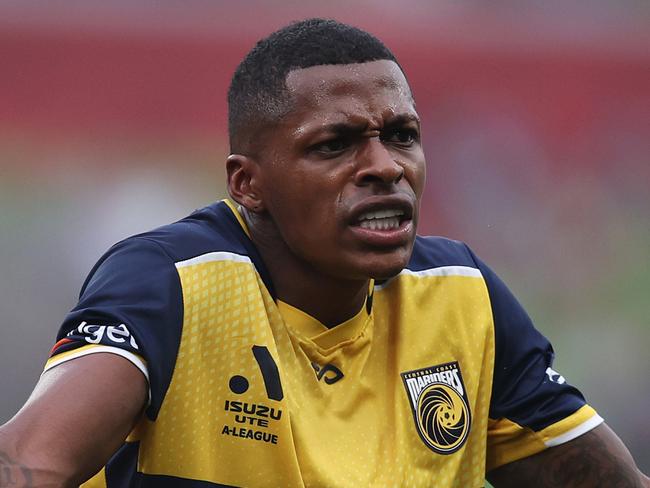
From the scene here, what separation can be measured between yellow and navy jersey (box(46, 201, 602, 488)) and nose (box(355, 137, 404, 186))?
36 centimetres

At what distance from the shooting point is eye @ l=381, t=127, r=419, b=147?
2855 mm

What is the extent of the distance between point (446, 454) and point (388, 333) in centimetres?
35

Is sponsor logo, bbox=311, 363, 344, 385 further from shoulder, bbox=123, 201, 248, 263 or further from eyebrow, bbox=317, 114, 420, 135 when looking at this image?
eyebrow, bbox=317, 114, 420, 135

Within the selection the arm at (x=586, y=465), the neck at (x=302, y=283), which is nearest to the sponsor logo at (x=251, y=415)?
the neck at (x=302, y=283)

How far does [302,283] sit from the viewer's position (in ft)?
9.52

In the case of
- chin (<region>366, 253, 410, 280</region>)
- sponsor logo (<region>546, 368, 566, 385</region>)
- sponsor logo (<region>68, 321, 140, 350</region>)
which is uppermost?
chin (<region>366, 253, 410, 280</region>)

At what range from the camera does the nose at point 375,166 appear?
2744mm

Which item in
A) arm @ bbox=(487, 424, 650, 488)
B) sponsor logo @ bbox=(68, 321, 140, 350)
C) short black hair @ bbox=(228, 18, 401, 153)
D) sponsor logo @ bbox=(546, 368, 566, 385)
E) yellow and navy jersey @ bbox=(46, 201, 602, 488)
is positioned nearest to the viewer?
sponsor logo @ bbox=(68, 321, 140, 350)

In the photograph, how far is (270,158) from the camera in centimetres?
286

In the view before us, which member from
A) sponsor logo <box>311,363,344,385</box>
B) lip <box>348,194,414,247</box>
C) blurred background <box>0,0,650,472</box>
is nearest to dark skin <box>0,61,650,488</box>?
lip <box>348,194,414,247</box>

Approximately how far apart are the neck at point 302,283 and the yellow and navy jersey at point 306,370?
0.03 meters

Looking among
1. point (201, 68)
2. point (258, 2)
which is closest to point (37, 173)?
point (201, 68)

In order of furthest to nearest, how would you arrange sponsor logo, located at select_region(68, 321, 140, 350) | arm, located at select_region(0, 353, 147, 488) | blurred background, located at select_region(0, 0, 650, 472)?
blurred background, located at select_region(0, 0, 650, 472) → sponsor logo, located at select_region(68, 321, 140, 350) → arm, located at select_region(0, 353, 147, 488)

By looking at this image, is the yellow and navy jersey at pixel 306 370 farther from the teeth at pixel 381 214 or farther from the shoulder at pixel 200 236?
the teeth at pixel 381 214
